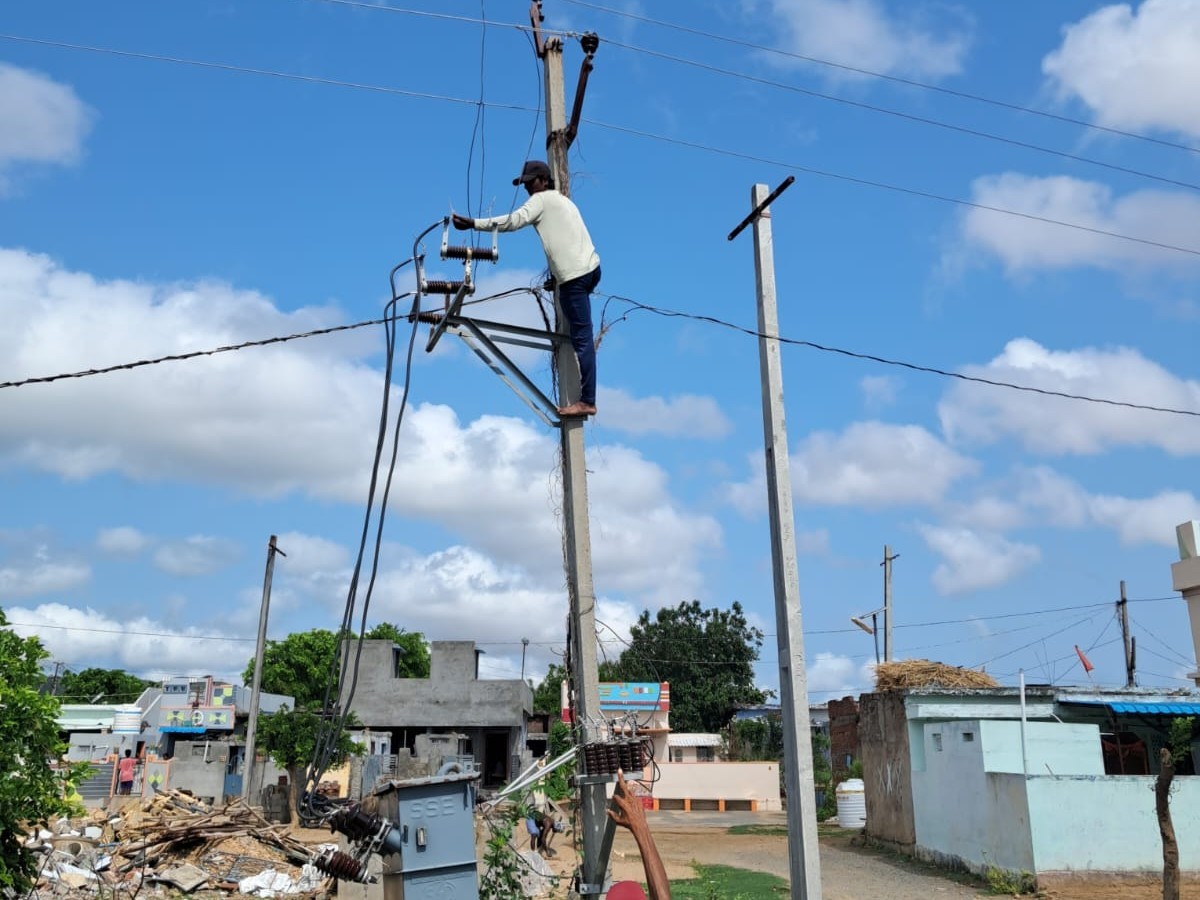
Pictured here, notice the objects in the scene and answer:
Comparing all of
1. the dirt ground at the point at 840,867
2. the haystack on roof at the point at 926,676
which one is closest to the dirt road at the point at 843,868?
the dirt ground at the point at 840,867

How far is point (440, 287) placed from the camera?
29.9ft

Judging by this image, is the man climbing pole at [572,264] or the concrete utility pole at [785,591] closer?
the concrete utility pole at [785,591]

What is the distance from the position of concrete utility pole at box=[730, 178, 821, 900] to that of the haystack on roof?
16.3m

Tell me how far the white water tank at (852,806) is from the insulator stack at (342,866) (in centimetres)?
2525

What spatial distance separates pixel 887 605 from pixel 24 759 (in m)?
31.0

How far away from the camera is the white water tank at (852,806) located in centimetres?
3042

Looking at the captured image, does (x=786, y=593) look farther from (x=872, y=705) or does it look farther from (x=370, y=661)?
(x=370, y=661)

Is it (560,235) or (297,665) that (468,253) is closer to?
(560,235)

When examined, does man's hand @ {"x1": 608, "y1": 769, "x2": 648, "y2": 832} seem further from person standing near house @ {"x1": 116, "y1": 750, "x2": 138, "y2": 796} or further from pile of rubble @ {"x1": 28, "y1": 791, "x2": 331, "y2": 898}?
→ person standing near house @ {"x1": 116, "y1": 750, "x2": 138, "y2": 796}

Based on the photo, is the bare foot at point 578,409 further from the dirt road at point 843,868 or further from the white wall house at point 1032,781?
the white wall house at point 1032,781

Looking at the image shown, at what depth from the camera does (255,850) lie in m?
20.4

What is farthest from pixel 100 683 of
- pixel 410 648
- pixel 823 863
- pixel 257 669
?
pixel 823 863

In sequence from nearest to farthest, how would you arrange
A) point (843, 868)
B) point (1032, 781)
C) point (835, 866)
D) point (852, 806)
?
point (1032, 781)
point (843, 868)
point (835, 866)
point (852, 806)

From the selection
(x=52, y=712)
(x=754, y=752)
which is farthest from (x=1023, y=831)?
(x=754, y=752)
